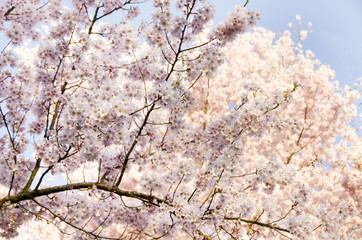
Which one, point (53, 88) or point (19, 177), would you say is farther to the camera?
point (19, 177)

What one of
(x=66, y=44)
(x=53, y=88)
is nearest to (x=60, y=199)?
(x=53, y=88)

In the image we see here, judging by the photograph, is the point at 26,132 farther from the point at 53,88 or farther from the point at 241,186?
the point at 241,186

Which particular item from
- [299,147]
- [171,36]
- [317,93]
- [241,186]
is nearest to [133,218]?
[241,186]

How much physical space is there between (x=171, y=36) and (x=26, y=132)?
274cm

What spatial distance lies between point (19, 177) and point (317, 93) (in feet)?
45.4

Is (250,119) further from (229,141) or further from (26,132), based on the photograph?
(26,132)

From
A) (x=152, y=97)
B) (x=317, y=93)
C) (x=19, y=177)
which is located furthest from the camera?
(x=317, y=93)

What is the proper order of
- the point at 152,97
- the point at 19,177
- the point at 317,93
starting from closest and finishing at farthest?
the point at 152,97 < the point at 19,177 < the point at 317,93

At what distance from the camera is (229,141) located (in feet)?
13.5

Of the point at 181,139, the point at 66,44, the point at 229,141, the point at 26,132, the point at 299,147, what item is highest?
the point at 299,147

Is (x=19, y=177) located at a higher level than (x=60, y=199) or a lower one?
higher

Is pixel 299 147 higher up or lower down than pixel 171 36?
higher up

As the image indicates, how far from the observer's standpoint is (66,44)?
15.0 ft

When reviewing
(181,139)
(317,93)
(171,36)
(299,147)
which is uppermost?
(317,93)
